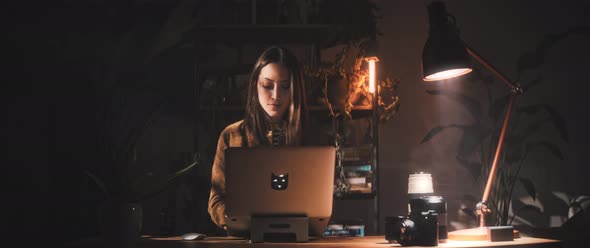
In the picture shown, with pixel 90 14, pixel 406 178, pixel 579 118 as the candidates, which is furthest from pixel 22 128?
pixel 579 118

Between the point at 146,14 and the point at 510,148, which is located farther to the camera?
the point at 510,148

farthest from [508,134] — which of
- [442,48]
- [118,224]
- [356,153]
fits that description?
[118,224]

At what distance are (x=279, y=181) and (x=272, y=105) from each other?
0.99 m

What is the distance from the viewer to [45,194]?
7.14 ft

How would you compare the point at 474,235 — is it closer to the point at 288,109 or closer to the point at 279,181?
the point at 279,181

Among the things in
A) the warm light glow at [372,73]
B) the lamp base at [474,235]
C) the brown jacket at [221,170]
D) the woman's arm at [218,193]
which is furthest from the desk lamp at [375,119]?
the lamp base at [474,235]

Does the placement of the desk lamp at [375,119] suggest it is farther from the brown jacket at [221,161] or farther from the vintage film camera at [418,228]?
the vintage film camera at [418,228]

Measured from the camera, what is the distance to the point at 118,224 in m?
1.61

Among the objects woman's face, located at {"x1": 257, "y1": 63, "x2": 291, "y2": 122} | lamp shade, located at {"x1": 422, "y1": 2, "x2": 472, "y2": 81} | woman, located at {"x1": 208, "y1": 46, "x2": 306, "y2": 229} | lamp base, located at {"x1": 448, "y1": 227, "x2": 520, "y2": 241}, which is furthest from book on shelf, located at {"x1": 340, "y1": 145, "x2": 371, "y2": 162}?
lamp base, located at {"x1": 448, "y1": 227, "x2": 520, "y2": 241}

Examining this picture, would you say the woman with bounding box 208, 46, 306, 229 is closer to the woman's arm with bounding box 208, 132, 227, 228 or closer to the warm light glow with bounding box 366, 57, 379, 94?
the woman's arm with bounding box 208, 132, 227, 228

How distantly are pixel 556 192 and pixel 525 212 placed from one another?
262 mm

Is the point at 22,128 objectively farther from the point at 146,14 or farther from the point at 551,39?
the point at 551,39

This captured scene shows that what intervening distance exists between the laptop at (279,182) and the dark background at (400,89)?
3.68ft

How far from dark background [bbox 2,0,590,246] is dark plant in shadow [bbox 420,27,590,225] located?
0.33 feet
